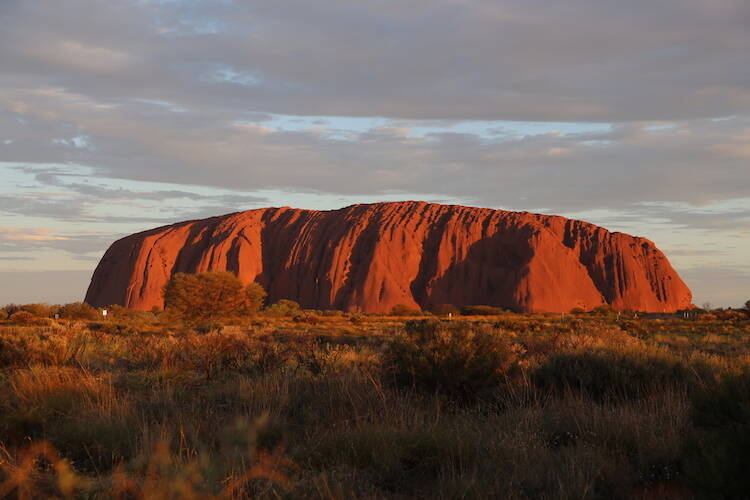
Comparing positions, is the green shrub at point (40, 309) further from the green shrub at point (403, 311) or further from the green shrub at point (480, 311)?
the green shrub at point (480, 311)

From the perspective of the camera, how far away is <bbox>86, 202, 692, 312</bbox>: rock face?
257 ft

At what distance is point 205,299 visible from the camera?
36.7m

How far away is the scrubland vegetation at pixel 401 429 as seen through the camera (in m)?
4.41

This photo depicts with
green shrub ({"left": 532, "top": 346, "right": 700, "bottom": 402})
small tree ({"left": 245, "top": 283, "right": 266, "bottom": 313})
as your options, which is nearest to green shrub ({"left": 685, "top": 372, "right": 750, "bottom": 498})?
green shrub ({"left": 532, "top": 346, "right": 700, "bottom": 402})

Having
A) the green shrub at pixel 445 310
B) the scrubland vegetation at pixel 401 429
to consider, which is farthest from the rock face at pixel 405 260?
the scrubland vegetation at pixel 401 429

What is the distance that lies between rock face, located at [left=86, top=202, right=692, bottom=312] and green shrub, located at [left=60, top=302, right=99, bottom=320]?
74.5 ft

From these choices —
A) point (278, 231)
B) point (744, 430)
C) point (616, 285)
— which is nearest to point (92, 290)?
point (278, 231)

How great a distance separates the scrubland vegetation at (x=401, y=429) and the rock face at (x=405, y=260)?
216 ft

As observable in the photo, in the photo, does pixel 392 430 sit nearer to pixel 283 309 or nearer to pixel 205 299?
pixel 205 299

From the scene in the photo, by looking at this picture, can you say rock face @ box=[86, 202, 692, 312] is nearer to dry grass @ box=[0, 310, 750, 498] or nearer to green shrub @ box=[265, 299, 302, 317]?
green shrub @ box=[265, 299, 302, 317]

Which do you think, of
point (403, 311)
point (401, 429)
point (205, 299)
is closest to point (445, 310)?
point (403, 311)

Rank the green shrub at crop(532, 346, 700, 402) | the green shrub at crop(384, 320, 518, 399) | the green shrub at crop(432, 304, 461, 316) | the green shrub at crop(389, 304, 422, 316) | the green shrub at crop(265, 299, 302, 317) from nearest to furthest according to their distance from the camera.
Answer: the green shrub at crop(384, 320, 518, 399)
the green shrub at crop(532, 346, 700, 402)
the green shrub at crop(265, 299, 302, 317)
the green shrub at crop(389, 304, 422, 316)
the green shrub at crop(432, 304, 461, 316)

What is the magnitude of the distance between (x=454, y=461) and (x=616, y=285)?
3452 inches

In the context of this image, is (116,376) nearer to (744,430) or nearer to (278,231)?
(744,430)
